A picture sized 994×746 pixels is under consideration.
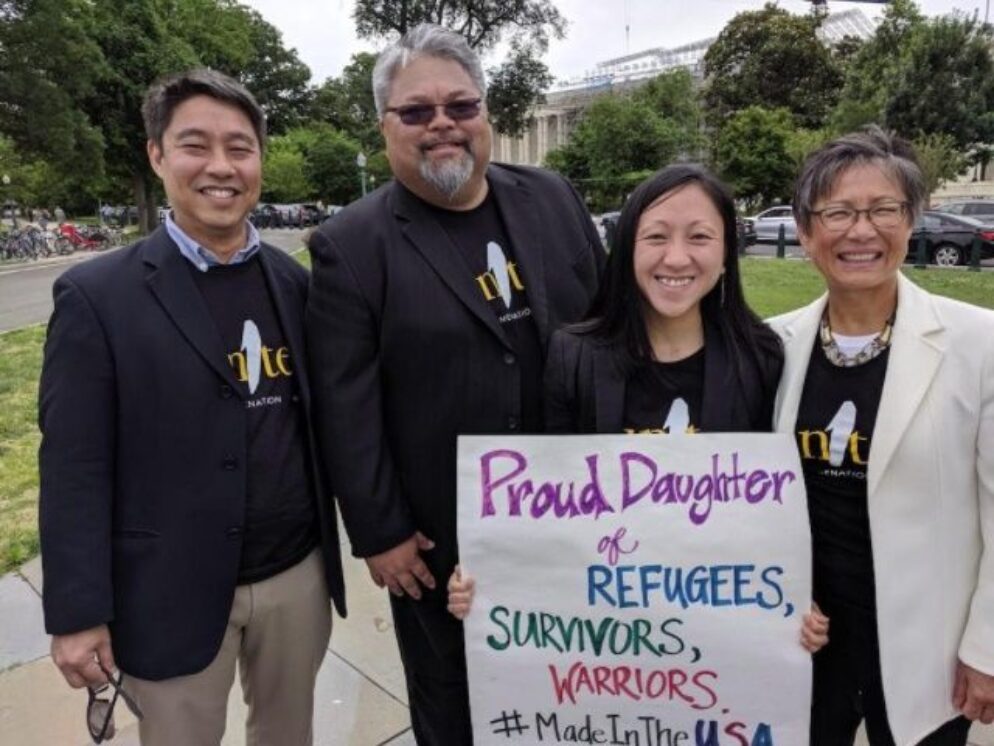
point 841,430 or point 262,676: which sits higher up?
point 841,430

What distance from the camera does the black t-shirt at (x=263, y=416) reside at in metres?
2.14

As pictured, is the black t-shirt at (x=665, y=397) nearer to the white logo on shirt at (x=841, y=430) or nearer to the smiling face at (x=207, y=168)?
the white logo on shirt at (x=841, y=430)

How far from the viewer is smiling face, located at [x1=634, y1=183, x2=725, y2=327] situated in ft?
6.55

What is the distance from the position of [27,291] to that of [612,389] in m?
20.0

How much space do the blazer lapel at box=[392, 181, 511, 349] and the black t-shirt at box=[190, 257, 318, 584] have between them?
0.47 m

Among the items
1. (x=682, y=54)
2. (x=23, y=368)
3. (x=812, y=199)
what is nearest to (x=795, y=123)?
(x=23, y=368)

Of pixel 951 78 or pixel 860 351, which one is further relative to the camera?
pixel 951 78

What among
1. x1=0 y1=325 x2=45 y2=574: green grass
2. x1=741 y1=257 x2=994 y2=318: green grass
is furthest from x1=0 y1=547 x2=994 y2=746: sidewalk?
x1=741 y1=257 x2=994 y2=318: green grass

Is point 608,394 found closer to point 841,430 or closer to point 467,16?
point 841,430

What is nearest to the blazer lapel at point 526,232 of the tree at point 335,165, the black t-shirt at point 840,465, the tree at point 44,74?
the black t-shirt at point 840,465

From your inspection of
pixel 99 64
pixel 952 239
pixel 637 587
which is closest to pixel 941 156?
pixel 952 239

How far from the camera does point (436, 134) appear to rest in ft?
7.36

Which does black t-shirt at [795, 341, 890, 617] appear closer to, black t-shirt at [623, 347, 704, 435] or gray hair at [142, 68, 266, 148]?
black t-shirt at [623, 347, 704, 435]

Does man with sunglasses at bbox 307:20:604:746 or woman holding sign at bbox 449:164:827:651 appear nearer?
woman holding sign at bbox 449:164:827:651
